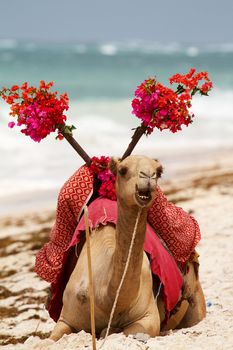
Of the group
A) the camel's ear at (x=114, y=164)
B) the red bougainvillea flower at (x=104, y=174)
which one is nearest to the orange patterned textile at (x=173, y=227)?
the red bougainvillea flower at (x=104, y=174)

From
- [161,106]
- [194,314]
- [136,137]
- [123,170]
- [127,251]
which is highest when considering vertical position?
[161,106]

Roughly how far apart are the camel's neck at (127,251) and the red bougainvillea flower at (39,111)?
3.51ft

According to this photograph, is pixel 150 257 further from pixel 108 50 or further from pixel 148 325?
pixel 108 50

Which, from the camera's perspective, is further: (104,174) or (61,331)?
(104,174)

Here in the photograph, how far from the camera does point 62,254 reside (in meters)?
5.84

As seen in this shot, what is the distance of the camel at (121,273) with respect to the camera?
14.3 feet

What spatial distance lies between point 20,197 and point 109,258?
379 inches

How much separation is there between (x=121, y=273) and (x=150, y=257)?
30.6 inches

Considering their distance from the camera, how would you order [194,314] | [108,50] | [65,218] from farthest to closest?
[108,50]
[194,314]
[65,218]

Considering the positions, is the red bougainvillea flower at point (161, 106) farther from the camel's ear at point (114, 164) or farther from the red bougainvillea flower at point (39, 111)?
the camel's ear at point (114, 164)

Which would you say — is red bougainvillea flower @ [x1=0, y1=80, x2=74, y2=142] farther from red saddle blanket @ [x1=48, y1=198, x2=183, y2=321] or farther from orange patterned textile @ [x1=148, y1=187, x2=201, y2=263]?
orange patterned textile @ [x1=148, y1=187, x2=201, y2=263]

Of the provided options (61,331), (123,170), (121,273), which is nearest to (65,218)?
(61,331)

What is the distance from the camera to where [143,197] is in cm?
424

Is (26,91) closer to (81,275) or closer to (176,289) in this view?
(81,275)
